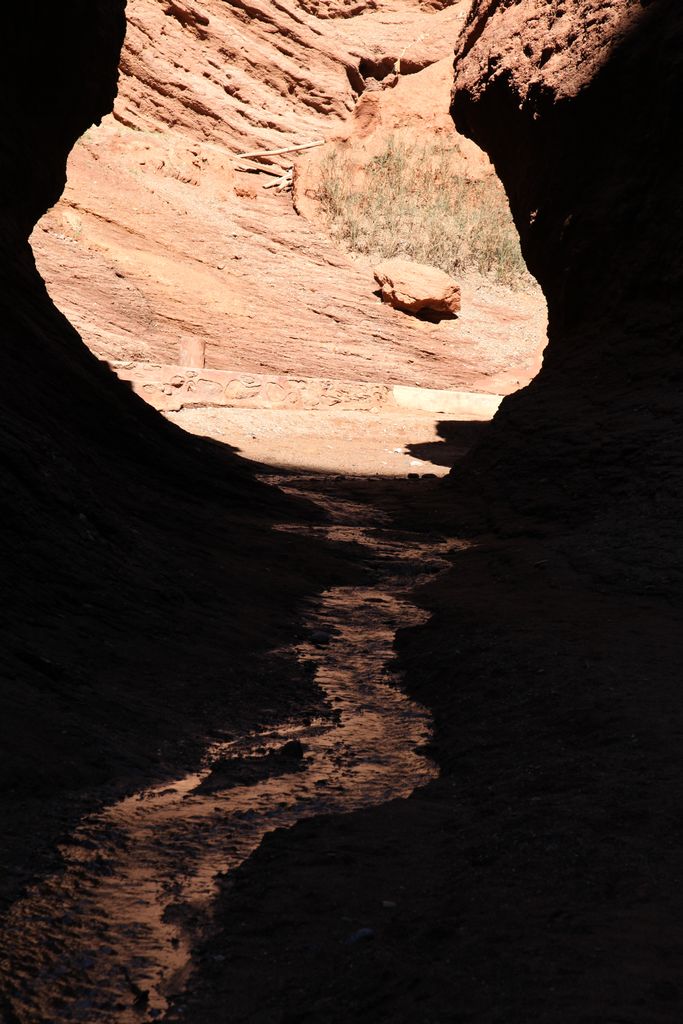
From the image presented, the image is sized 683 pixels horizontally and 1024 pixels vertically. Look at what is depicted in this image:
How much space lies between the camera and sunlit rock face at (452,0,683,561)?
691cm

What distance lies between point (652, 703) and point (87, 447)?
3.84 m

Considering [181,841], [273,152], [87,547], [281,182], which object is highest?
[273,152]

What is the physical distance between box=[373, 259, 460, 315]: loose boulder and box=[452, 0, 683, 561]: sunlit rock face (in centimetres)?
957

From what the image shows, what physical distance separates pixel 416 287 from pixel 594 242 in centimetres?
1093

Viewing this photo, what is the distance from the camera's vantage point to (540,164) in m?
8.71

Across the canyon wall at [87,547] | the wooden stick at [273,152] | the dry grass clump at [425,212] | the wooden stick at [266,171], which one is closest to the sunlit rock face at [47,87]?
the canyon wall at [87,547]

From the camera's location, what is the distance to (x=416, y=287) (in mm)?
18766

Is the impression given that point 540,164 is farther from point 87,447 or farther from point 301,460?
point 87,447

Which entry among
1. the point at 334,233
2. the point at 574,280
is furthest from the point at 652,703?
the point at 334,233

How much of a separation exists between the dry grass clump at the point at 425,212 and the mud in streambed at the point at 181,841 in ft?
57.3

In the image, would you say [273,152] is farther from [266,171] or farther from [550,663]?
[550,663]

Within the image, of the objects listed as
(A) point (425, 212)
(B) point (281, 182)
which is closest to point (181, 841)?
(A) point (425, 212)

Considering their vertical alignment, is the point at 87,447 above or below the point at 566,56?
below

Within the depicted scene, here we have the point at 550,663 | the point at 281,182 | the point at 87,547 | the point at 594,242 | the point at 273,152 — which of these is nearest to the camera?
the point at 550,663
